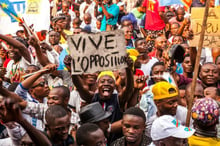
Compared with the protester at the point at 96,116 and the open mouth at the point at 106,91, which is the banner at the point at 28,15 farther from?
the protester at the point at 96,116

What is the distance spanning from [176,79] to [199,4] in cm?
578

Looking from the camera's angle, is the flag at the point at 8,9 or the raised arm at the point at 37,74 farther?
the flag at the point at 8,9

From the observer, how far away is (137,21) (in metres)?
12.2

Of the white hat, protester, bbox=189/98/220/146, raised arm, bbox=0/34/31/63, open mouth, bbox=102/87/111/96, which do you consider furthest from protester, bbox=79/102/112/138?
raised arm, bbox=0/34/31/63

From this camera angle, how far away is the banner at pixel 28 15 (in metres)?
7.78

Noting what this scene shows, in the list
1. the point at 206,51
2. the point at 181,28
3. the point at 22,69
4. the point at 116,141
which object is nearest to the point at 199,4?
the point at 181,28

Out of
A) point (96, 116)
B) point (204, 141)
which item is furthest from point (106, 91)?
point (204, 141)

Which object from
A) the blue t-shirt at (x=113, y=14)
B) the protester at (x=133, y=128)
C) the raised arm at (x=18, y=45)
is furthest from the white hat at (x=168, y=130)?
the blue t-shirt at (x=113, y=14)

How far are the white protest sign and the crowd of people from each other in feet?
0.43

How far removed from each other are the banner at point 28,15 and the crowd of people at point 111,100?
531mm

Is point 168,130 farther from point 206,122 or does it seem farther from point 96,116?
point 96,116

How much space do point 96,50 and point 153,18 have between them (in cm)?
560

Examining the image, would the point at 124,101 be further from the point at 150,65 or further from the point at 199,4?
the point at 199,4

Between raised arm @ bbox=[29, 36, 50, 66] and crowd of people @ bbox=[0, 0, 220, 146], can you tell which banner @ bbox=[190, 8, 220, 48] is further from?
raised arm @ bbox=[29, 36, 50, 66]
